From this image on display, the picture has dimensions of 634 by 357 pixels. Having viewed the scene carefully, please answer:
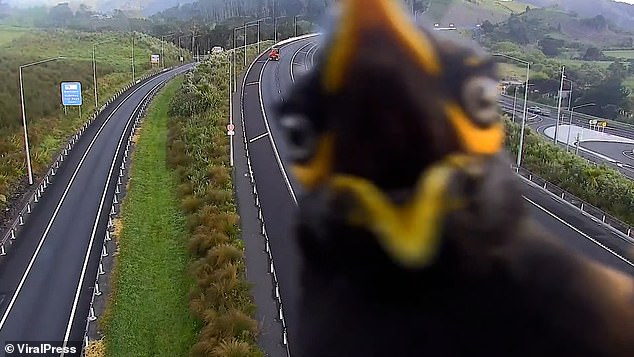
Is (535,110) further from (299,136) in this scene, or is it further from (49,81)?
(299,136)

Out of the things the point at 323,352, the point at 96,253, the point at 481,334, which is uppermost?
the point at 481,334

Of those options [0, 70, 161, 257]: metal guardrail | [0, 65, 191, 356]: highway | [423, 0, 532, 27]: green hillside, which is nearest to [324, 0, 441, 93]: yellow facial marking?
[423, 0, 532, 27]: green hillside

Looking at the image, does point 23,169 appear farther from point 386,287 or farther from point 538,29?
point 538,29

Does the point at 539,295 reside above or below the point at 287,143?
below

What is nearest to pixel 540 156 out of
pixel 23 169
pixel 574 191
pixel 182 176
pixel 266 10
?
pixel 574 191

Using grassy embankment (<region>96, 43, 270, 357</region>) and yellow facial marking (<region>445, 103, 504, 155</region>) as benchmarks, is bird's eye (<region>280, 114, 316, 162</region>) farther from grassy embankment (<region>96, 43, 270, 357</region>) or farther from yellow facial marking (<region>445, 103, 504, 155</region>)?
grassy embankment (<region>96, 43, 270, 357</region>)

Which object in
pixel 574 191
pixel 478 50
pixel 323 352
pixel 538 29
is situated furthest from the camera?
pixel 538 29

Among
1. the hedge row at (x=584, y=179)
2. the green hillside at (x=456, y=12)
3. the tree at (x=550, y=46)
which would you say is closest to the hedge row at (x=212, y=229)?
the green hillside at (x=456, y=12)
